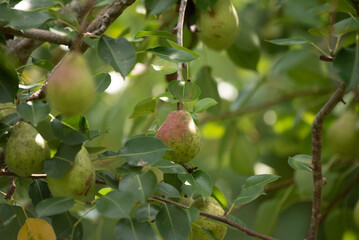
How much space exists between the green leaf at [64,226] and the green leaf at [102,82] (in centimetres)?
18

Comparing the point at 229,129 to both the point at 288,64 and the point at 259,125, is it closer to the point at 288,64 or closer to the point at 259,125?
the point at 288,64

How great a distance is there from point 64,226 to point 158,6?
50 centimetres

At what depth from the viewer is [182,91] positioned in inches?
34.3

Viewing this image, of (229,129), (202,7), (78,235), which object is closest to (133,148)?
(78,235)

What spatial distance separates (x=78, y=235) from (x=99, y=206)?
0.16 meters

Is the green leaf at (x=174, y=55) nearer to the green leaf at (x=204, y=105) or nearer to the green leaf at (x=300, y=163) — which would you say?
the green leaf at (x=204, y=105)

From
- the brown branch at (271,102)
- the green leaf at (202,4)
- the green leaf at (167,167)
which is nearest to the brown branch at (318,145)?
the green leaf at (167,167)

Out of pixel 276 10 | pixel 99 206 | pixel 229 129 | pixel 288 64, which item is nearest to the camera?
pixel 99 206

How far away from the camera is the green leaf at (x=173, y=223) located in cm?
75

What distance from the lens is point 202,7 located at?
3.76 ft

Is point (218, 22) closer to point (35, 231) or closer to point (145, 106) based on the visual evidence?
point (145, 106)

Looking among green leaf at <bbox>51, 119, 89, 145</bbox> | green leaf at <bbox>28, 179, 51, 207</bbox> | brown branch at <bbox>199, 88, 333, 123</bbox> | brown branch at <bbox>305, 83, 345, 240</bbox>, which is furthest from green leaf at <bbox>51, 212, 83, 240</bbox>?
brown branch at <bbox>199, 88, 333, 123</bbox>

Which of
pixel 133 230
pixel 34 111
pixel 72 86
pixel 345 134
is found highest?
pixel 72 86

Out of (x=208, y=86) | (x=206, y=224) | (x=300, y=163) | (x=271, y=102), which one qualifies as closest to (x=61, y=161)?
(x=206, y=224)
